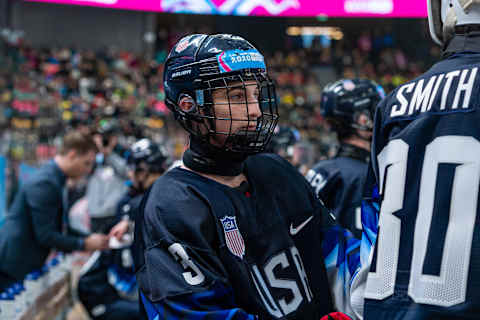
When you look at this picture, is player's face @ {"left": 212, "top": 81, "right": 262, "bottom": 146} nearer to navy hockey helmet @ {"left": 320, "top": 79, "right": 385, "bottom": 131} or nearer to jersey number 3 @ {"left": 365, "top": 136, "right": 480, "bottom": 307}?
jersey number 3 @ {"left": 365, "top": 136, "right": 480, "bottom": 307}

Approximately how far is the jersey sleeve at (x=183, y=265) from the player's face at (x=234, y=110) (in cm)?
26

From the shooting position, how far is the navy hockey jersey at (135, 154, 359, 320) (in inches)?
65.7

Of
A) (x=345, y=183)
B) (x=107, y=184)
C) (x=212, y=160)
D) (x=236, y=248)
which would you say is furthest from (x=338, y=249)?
(x=107, y=184)

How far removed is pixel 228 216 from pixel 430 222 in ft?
2.07

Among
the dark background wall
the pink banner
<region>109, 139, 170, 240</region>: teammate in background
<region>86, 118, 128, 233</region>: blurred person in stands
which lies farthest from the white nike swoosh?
the dark background wall

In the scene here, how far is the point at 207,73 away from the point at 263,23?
18.3 m

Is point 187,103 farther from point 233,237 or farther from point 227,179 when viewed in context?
point 233,237

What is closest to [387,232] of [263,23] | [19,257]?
[19,257]

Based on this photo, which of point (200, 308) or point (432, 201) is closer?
point (432, 201)

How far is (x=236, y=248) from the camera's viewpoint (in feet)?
5.82

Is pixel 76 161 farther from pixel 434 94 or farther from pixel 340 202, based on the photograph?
pixel 434 94

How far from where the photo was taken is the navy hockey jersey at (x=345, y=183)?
10.3 feet

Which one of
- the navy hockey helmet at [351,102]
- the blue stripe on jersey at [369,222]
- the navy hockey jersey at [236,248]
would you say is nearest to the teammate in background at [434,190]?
the blue stripe on jersey at [369,222]

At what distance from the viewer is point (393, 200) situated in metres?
1.50
